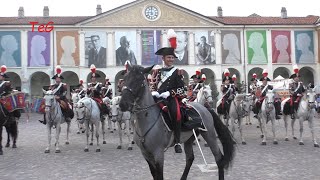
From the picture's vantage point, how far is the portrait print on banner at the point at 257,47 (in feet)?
158

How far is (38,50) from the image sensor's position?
44.9 m

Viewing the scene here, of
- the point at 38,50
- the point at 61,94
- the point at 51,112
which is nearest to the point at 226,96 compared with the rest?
the point at 61,94

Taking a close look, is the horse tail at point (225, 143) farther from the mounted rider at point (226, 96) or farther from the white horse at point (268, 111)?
the mounted rider at point (226, 96)

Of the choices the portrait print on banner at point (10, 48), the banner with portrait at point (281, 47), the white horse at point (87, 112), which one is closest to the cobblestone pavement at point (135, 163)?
the white horse at point (87, 112)

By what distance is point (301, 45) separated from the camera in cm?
4869

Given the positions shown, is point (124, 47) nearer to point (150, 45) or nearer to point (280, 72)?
point (150, 45)

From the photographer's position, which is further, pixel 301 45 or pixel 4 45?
pixel 301 45

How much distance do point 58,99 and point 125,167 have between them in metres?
5.09

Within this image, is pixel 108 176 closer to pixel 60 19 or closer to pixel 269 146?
pixel 269 146

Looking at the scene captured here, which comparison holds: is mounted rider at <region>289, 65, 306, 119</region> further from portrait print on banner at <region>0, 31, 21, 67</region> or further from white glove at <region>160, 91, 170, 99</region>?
portrait print on banner at <region>0, 31, 21, 67</region>

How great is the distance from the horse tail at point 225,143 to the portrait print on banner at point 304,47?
44.7m

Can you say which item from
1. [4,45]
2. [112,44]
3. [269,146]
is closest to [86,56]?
[112,44]

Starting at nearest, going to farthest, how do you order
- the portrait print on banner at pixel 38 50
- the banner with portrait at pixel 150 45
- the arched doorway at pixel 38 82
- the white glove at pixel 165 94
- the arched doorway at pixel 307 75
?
the white glove at pixel 165 94 < the portrait print on banner at pixel 38 50 < the banner with portrait at pixel 150 45 < the arched doorway at pixel 38 82 < the arched doorway at pixel 307 75

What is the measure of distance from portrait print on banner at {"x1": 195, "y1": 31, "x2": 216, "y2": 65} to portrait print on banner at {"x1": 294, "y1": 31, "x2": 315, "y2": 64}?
11977mm
